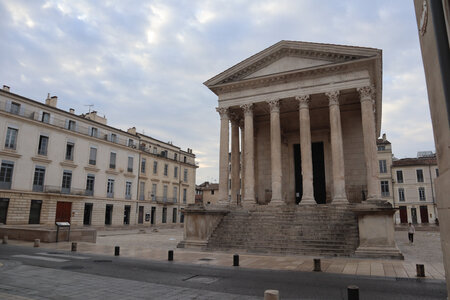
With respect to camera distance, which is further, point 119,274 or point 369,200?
point 369,200

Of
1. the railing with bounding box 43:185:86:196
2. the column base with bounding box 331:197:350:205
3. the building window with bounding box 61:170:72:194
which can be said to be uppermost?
the building window with bounding box 61:170:72:194

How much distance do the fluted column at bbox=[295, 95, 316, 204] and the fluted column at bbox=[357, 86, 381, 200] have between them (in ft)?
10.4

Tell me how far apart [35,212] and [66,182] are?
4557mm

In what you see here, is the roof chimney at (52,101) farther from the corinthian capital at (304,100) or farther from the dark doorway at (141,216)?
the corinthian capital at (304,100)

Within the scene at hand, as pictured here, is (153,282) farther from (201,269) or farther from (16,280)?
(16,280)

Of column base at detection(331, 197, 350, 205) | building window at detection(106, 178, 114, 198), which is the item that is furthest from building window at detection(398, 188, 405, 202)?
building window at detection(106, 178, 114, 198)

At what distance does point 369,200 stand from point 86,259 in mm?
14048

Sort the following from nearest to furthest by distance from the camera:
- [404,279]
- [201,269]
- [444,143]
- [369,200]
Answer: [444,143]
[404,279]
[201,269]
[369,200]

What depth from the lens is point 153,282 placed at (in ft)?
27.9

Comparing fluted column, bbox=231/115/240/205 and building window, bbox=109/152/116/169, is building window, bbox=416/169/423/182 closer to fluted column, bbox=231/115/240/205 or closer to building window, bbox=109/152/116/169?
fluted column, bbox=231/115/240/205

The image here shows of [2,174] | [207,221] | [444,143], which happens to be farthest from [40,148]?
[444,143]

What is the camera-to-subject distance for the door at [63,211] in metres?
34.0

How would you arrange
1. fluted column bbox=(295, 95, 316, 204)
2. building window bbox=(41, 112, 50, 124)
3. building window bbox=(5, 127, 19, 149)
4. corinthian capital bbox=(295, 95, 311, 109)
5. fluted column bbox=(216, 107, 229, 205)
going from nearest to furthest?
fluted column bbox=(295, 95, 316, 204)
corinthian capital bbox=(295, 95, 311, 109)
fluted column bbox=(216, 107, 229, 205)
building window bbox=(5, 127, 19, 149)
building window bbox=(41, 112, 50, 124)

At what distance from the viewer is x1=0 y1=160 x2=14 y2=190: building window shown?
96.1 feet
